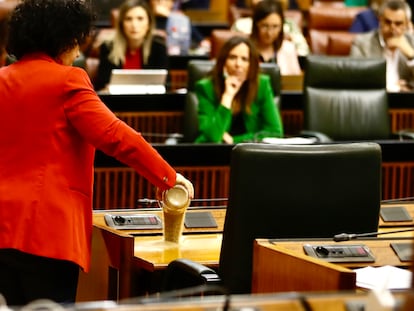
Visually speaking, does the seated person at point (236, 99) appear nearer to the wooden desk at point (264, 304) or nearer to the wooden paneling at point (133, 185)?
the wooden paneling at point (133, 185)

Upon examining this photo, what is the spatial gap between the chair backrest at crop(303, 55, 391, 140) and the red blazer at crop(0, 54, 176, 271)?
11.3 feet

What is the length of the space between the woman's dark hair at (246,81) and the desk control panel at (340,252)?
8.50 feet

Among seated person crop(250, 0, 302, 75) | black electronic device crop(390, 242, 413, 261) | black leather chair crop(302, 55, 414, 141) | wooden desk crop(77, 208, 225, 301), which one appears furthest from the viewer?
seated person crop(250, 0, 302, 75)

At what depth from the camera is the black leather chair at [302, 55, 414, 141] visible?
20.5ft

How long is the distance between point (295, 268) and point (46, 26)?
3.07 ft

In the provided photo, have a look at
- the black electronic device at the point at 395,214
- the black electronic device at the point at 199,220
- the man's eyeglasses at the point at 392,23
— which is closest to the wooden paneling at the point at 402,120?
the man's eyeglasses at the point at 392,23

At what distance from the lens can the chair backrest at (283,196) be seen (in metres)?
3.07

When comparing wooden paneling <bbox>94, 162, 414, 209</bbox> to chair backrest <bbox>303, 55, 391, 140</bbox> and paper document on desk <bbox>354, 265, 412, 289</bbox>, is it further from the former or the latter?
paper document on desk <bbox>354, 265, 412, 289</bbox>

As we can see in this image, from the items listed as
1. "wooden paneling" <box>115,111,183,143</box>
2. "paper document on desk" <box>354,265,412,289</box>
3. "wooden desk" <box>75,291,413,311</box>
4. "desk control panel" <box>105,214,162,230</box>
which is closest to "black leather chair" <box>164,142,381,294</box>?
"paper document on desk" <box>354,265,412,289</box>

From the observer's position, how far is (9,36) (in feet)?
9.82

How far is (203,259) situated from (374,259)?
0.54m

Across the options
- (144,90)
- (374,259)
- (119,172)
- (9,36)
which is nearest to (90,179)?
(9,36)

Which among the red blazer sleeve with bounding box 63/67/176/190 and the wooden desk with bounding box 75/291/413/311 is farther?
the red blazer sleeve with bounding box 63/67/176/190

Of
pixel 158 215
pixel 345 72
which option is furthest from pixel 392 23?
pixel 158 215
